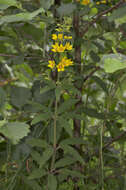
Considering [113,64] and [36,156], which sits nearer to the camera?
[113,64]

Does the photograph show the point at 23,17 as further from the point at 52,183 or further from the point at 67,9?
the point at 52,183

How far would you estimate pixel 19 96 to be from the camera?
1.65 ft

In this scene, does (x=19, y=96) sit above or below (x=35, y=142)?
above

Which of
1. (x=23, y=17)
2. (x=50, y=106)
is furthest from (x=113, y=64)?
(x=50, y=106)

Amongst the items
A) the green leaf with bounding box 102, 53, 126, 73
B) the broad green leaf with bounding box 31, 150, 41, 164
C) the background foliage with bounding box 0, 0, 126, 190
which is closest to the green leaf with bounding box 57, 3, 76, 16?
the background foliage with bounding box 0, 0, 126, 190

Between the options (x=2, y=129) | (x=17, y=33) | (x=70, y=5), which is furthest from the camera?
(x=17, y=33)

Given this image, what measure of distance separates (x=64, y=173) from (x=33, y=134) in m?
0.10

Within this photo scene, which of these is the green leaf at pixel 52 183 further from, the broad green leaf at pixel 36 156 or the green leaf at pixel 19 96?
the green leaf at pixel 19 96

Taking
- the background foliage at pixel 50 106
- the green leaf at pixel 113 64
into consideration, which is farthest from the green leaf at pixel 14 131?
the green leaf at pixel 113 64

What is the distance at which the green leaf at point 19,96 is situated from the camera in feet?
1.63

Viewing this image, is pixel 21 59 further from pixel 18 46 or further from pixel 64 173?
pixel 64 173

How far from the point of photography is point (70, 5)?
42cm

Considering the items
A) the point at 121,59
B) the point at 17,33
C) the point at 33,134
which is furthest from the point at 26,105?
the point at 121,59

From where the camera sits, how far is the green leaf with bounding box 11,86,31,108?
0.50 metres
